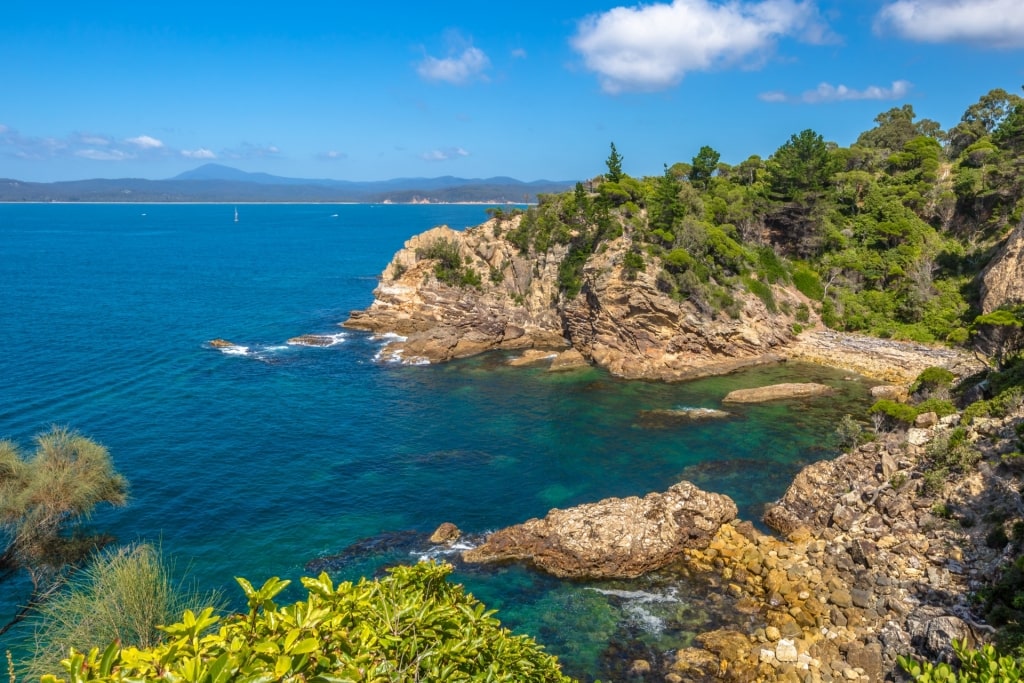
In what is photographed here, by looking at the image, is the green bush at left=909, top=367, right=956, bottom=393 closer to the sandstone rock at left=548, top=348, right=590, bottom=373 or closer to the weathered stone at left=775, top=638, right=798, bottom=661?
the sandstone rock at left=548, top=348, right=590, bottom=373

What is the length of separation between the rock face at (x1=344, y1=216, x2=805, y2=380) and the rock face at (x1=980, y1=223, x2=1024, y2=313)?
16804 millimetres

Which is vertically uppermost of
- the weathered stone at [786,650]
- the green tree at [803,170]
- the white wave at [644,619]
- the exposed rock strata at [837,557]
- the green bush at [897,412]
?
the green tree at [803,170]

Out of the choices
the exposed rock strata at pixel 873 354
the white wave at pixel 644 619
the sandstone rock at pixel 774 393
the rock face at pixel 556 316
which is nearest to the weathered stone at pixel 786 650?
the white wave at pixel 644 619

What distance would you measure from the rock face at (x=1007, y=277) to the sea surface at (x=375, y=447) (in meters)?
13.7

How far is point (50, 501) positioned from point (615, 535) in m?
27.9

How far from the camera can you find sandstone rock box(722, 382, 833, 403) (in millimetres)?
50088

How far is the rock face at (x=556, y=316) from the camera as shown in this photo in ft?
191

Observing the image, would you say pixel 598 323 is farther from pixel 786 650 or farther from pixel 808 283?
pixel 786 650

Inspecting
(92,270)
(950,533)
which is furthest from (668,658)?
(92,270)

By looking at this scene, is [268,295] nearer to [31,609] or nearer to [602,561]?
[31,609]

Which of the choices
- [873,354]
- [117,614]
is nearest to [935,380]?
[873,354]

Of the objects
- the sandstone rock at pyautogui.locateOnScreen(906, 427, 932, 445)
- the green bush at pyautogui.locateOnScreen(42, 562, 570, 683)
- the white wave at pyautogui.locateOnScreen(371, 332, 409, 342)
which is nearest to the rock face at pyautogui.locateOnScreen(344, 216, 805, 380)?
the white wave at pyautogui.locateOnScreen(371, 332, 409, 342)

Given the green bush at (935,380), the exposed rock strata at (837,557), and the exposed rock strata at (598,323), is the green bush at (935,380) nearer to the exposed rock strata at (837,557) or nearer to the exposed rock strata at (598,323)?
the exposed rock strata at (598,323)

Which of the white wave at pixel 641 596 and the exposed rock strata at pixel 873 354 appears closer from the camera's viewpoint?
the white wave at pixel 641 596
